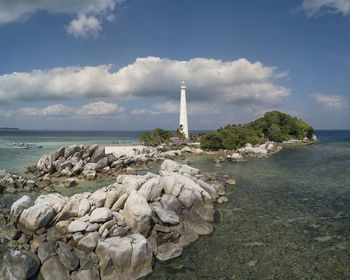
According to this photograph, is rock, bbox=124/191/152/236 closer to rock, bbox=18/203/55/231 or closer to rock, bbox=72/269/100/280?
rock, bbox=72/269/100/280

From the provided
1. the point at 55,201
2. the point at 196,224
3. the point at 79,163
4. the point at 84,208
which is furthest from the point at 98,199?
the point at 79,163

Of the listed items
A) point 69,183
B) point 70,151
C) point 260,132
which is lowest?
point 69,183

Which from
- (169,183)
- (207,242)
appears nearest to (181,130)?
(169,183)

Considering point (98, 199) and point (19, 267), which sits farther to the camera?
point (98, 199)

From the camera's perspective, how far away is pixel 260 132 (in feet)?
292

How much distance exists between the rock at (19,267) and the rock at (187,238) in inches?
316

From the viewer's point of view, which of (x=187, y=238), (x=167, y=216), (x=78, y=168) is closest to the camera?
(x=187, y=238)

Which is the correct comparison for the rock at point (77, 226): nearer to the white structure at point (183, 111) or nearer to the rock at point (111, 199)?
the rock at point (111, 199)

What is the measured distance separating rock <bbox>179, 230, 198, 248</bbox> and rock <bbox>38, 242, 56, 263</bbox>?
24.2 feet

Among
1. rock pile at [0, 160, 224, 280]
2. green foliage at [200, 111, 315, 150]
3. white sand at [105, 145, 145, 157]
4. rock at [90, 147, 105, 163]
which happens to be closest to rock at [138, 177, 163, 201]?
rock pile at [0, 160, 224, 280]

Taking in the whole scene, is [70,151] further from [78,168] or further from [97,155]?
[78,168]

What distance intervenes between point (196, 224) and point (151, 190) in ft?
14.4

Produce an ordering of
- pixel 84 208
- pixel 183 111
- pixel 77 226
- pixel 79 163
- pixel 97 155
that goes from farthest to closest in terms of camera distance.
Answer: pixel 183 111, pixel 97 155, pixel 79 163, pixel 84 208, pixel 77 226

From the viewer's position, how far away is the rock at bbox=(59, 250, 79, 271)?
11.2 m
